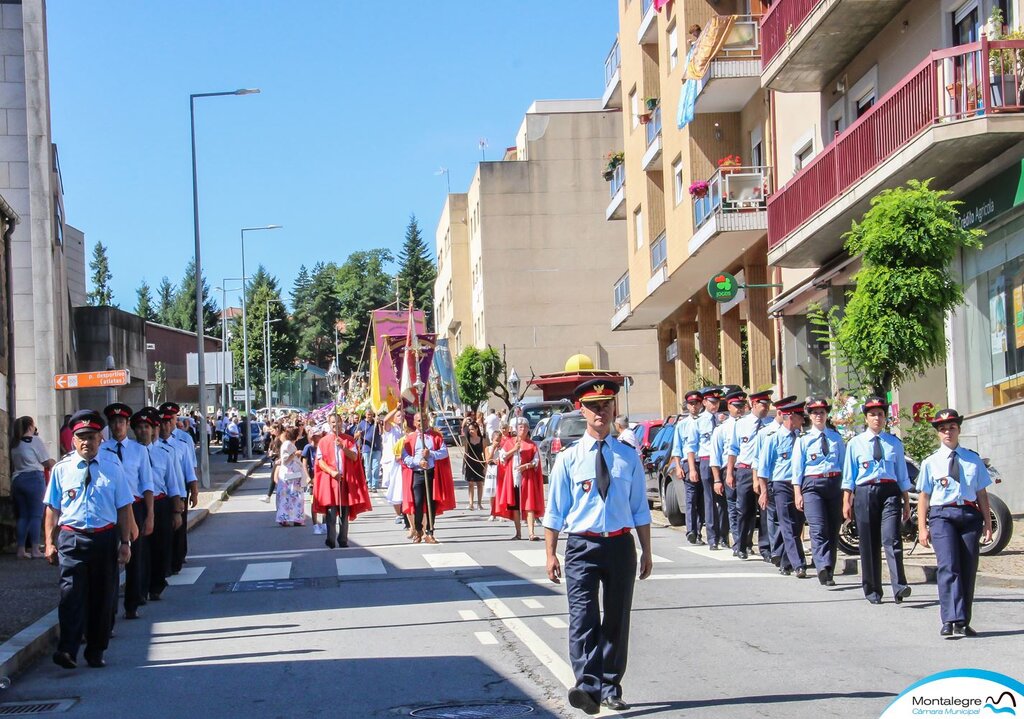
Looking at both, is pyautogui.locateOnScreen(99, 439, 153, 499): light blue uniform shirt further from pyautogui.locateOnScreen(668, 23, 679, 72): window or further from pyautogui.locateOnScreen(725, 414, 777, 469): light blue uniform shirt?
pyautogui.locateOnScreen(668, 23, 679, 72): window

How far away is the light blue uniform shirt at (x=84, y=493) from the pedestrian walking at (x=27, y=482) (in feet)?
26.5

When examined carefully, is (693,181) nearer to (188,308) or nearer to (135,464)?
(135,464)

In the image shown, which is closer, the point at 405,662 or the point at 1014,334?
the point at 405,662

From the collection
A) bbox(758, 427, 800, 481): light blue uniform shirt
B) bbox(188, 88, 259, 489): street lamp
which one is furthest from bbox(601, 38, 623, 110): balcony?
bbox(758, 427, 800, 481): light blue uniform shirt

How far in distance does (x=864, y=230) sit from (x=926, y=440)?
2702mm

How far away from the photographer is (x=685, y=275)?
33844mm

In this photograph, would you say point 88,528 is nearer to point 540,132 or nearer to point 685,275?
point 685,275

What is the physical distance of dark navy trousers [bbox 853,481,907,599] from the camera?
11711 mm

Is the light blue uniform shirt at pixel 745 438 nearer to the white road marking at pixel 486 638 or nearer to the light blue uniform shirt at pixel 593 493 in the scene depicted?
the white road marking at pixel 486 638

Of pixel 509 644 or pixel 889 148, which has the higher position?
pixel 889 148

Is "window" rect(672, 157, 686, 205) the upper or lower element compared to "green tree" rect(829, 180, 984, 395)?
upper

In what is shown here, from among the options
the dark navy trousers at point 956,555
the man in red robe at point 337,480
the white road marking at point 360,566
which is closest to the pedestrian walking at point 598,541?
the dark navy trousers at point 956,555

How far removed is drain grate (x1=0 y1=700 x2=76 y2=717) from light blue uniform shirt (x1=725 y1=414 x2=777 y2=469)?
8758 mm

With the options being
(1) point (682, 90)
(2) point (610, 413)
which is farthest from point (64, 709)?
(1) point (682, 90)
